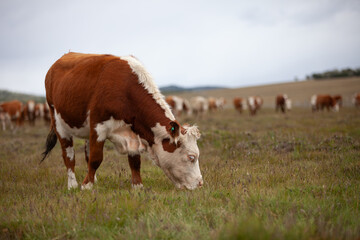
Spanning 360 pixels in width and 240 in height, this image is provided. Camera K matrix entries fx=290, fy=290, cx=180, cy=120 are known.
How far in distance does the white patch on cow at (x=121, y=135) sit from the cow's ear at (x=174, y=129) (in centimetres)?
64

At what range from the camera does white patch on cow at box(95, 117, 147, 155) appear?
4.85 m

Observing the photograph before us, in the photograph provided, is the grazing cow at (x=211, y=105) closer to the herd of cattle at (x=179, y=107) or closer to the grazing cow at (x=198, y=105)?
the herd of cattle at (x=179, y=107)

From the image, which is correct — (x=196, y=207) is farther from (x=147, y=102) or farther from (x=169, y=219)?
(x=147, y=102)

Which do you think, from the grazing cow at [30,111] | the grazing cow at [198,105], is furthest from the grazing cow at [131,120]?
the grazing cow at [198,105]

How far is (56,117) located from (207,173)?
333 centimetres

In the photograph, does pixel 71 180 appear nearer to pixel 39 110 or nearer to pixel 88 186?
pixel 88 186

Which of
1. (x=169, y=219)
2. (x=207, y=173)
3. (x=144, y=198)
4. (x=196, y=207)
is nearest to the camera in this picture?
(x=169, y=219)

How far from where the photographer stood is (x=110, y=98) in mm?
4758

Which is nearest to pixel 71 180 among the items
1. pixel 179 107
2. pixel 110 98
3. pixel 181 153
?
pixel 110 98

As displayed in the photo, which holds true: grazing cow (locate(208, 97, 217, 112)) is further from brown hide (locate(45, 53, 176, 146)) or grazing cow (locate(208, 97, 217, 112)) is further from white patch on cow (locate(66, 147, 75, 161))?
brown hide (locate(45, 53, 176, 146))

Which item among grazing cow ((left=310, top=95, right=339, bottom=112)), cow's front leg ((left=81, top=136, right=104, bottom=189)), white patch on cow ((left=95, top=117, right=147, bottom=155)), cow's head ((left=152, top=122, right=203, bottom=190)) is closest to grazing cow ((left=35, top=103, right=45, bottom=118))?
cow's front leg ((left=81, top=136, right=104, bottom=189))

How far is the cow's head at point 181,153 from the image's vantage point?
4.76 metres

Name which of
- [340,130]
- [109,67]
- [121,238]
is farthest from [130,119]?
[340,130]

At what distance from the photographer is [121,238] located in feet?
9.72
